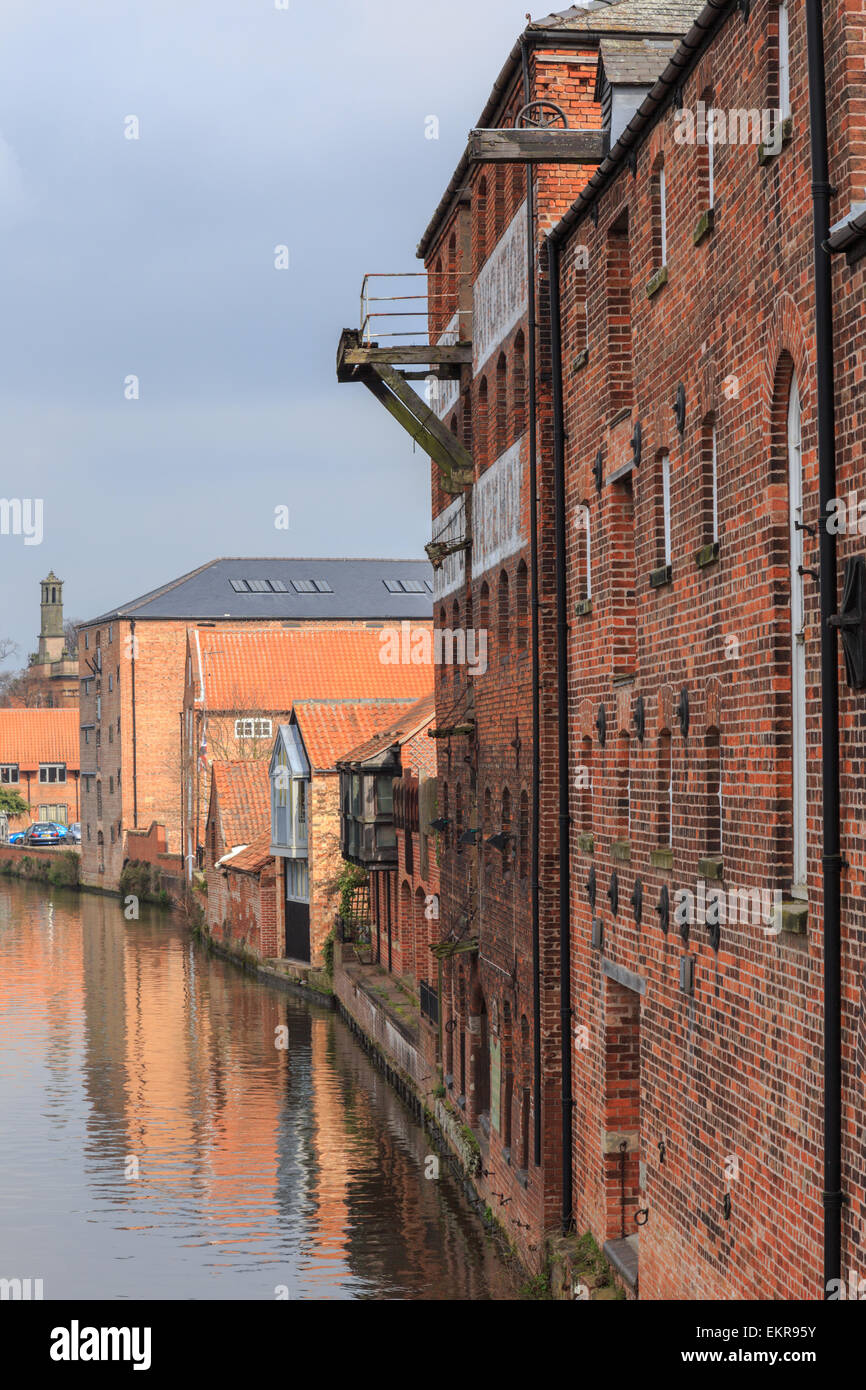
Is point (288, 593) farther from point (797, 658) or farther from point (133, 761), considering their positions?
point (797, 658)

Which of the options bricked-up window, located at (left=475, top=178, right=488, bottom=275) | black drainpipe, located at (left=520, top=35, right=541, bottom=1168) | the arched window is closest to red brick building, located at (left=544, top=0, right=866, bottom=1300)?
black drainpipe, located at (left=520, top=35, right=541, bottom=1168)

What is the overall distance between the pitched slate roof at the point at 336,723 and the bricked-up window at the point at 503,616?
22.6 meters

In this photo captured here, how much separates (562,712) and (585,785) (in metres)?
0.86

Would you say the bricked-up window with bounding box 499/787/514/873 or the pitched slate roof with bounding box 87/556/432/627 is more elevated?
the pitched slate roof with bounding box 87/556/432/627

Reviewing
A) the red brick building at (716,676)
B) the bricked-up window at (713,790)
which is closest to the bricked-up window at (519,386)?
the red brick building at (716,676)

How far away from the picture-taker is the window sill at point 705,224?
10305 mm

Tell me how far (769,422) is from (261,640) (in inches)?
2216

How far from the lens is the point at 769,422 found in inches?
362

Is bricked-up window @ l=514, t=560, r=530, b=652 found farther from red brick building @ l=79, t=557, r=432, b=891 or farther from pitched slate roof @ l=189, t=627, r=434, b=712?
red brick building @ l=79, t=557, r=432, b=891

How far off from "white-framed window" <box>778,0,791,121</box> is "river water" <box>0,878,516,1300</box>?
11560 millimetres

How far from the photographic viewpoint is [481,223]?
20.3 m

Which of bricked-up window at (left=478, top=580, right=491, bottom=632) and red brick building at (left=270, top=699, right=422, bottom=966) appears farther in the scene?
red brick building at (left=270, top=699, right=422, bottom=966)

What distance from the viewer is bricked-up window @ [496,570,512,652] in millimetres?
19000

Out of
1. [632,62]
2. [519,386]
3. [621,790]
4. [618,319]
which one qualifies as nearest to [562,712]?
[621,790]
